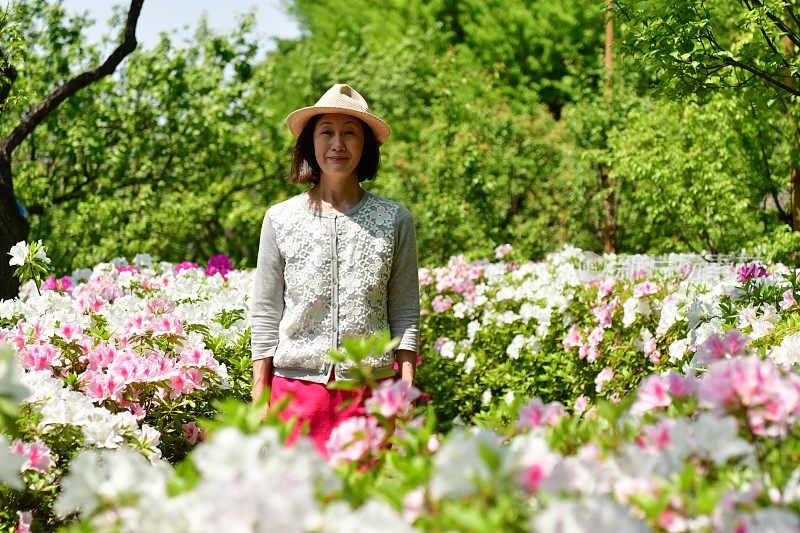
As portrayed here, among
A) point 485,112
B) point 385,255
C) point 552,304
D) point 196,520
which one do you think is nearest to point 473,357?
point 552,304

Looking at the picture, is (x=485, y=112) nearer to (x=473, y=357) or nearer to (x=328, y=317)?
(x=473, y=357)

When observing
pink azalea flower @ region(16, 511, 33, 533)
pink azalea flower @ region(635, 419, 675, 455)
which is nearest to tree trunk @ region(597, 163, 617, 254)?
pink azalea flower @ region(16, 511, 33, 533)

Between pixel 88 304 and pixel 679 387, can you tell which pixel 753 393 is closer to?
pixel 679 387

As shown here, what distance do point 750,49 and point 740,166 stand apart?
4765 mm

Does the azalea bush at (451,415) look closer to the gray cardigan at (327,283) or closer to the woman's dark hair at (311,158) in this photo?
the gray cardigan at (327,283)

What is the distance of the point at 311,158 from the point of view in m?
3.04

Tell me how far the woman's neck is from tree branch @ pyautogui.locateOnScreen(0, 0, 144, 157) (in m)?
3.38

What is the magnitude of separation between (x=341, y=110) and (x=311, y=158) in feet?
0.77

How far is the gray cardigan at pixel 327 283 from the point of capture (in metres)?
2.82

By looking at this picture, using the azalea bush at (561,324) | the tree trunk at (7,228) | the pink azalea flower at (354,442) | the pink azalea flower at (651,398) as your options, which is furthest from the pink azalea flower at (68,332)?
the pink azalea flower at (651,398)

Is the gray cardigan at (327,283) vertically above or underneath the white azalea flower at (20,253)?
above

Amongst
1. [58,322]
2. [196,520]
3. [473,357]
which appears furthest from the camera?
[473,357]

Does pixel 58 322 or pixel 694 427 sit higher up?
pixel 694 427

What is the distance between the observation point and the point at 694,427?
138cm
